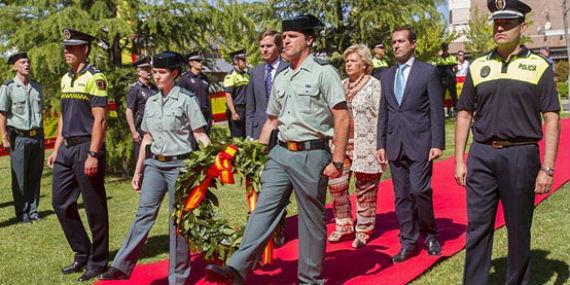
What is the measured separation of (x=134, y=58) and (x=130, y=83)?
2.96ft

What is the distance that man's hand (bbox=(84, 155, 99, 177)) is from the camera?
6.02 meters

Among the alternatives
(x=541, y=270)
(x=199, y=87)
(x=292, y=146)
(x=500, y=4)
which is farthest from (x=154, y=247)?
(x=500, y=4)

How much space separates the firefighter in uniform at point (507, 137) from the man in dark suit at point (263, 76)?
8.41ft

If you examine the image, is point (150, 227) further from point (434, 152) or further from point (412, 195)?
point (434, 152)

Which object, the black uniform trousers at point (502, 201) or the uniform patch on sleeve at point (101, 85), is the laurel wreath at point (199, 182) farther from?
the black uniform trousers at point (502, 201)

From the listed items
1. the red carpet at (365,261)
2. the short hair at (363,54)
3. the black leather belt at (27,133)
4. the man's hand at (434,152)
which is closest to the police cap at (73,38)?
the red carpet at (365,261)

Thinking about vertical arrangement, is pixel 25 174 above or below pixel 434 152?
below

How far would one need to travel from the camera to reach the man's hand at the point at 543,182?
4547mm

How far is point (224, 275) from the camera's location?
4930 millimetres

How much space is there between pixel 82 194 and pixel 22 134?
355cm

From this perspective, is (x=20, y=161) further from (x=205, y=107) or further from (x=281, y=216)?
(x=281, y=216)

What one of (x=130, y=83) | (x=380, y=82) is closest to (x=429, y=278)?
(x=380, y=82)

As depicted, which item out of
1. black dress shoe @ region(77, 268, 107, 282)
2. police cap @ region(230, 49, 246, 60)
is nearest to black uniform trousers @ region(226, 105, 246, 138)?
police cap @ region(230, 49, 246, 60)

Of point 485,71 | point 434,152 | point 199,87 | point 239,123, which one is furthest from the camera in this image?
point 239,123
